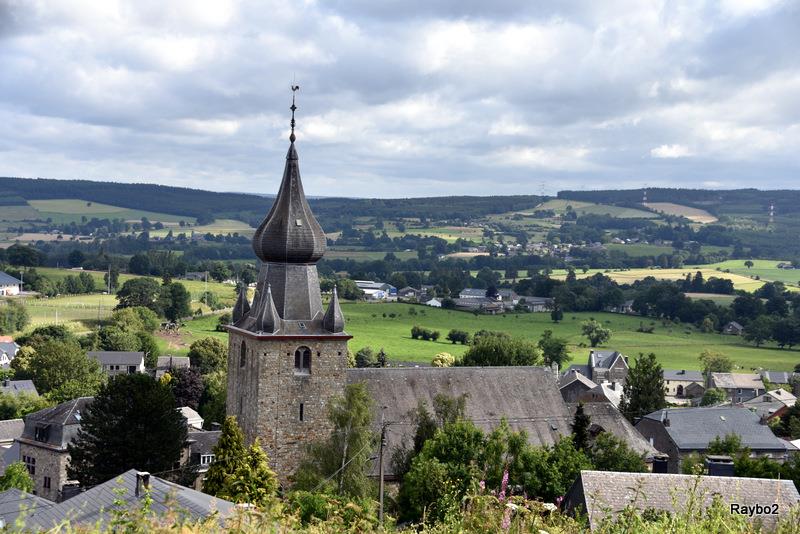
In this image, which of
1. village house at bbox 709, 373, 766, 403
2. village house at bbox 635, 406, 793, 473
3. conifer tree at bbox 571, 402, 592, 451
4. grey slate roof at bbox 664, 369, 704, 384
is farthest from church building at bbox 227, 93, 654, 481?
village house at bbox 709, 373, 766, 403

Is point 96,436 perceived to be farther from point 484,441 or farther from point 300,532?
point 300,532

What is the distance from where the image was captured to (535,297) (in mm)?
171000

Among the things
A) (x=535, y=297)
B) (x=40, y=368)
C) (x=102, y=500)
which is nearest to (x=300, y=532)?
(x=102, y=500)

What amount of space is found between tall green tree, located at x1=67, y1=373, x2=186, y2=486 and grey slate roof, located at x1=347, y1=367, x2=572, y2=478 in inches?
349

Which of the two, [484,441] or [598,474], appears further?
[484,441]

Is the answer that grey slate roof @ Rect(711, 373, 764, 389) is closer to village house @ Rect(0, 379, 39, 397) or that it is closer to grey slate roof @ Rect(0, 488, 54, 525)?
village house @ Rect(0, 379, 39, 397)

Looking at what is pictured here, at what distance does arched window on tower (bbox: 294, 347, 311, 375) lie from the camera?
43.9 metres

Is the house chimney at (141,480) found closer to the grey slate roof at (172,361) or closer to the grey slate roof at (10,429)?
the grey slate roof at (10,429)

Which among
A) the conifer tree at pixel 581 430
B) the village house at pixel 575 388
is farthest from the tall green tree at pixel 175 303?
the conifer tree at pixel 581 430

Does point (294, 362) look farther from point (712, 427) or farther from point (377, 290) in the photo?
point (377, 290)

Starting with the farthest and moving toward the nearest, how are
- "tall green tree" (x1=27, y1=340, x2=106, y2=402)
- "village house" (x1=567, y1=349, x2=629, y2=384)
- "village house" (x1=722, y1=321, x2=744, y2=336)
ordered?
"village house" (x1=722, y1=321, x2=744, y2=336) < "village house" (x1=567, y1=349, x2=629, y2=384) < "tall green tree" (x1=27, y1=340, x2=106, y2=402)

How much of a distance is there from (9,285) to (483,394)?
11225 centimetres

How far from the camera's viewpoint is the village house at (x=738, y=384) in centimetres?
10125

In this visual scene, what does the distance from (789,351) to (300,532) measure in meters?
124
